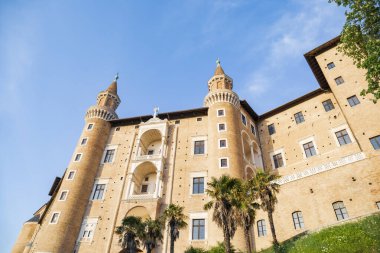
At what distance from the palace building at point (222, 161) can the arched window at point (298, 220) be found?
3.5 inches

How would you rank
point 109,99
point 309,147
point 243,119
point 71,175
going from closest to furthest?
point 309,147
point 71,175
point 243,119
point 109,99

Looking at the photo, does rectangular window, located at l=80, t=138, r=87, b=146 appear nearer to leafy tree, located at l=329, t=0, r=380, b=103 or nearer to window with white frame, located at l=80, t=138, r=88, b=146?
window with white frame, located at l=80, t=138, r=88, b=146

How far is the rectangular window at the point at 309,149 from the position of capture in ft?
104

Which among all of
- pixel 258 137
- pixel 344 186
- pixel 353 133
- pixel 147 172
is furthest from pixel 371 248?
pixel 147 172

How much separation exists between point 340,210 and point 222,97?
1950 cm

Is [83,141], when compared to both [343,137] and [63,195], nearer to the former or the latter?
[63,195]

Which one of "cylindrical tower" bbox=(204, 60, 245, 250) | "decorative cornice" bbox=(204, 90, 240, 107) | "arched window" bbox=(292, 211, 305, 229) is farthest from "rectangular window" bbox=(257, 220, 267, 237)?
"decorative cornice" bbox=(204, 90, 240, 107)

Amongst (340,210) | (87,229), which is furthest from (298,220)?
(87,229)

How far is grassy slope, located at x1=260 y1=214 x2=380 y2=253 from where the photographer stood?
17.0 m

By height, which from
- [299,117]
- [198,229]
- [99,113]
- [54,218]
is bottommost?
[198,229]

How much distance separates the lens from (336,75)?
3222cm

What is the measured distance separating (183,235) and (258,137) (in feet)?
58.4

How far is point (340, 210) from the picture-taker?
23.2m

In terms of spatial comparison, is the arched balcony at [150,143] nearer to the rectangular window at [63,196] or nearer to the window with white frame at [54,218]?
the rectangular window at [63,196]
